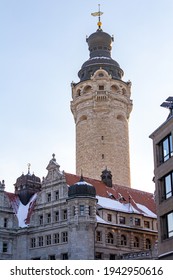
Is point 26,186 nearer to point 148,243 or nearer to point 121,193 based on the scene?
point 121,193

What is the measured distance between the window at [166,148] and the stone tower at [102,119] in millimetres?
42668

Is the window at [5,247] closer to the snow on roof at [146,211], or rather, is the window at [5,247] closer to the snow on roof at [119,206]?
the snow on roof at [119,206]

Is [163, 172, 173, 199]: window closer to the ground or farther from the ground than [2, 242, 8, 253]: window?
farther from the ground

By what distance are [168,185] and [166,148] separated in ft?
10.4

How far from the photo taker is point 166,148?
147 feet

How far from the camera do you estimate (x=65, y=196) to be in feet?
221

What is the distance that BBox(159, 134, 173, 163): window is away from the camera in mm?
43969

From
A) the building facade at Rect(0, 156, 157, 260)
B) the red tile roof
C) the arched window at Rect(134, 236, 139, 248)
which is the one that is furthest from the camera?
the red tile roof

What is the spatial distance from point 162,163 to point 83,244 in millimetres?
20969

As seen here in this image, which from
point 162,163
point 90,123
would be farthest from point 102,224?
point 90,123

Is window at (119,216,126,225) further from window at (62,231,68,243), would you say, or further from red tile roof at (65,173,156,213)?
window at (62,231,68,243)

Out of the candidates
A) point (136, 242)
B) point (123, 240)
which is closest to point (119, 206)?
point (123, 240)

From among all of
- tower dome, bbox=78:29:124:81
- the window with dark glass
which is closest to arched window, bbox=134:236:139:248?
the window with dark glass
